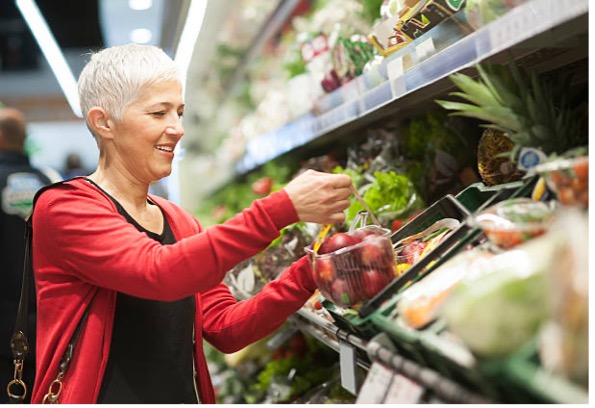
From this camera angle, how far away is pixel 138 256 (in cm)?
143

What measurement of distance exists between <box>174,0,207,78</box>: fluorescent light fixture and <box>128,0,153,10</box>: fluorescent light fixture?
61 cm

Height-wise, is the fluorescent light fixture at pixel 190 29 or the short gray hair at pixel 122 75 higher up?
the fluorescent light fixture at pixel 190 29

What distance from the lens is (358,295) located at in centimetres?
140

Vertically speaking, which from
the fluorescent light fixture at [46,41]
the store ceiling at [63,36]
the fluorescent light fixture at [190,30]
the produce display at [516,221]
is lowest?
the produce display at [516,221]

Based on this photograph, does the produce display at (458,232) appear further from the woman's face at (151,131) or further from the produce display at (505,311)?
the woman's face at (151,131)

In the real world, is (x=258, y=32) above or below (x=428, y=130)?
above

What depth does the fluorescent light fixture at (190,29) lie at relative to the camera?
11.4 ft

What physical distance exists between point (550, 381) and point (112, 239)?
999mm

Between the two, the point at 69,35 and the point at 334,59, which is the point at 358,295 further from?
the point at 69,35

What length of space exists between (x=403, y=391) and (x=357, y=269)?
0.34 m

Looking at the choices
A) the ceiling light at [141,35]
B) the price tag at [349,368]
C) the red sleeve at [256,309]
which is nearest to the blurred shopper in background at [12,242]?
the red sleeve at [256,309]

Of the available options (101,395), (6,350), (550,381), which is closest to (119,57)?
(101,395)

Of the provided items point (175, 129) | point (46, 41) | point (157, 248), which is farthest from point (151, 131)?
point (46, 41)

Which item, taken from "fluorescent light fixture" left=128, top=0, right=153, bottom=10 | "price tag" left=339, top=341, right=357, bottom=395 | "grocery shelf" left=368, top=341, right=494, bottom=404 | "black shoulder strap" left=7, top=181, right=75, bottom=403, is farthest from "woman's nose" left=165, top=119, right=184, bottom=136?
"fluorescent light fixture" left=128, top=0, right=153, bottom=10
